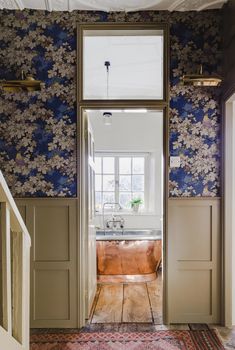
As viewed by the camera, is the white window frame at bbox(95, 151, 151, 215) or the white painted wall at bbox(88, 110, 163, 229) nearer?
the white painted wall at bbox(88, 110, 163, 229)

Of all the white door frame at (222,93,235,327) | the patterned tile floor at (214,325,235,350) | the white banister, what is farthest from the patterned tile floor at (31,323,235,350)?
the white banister

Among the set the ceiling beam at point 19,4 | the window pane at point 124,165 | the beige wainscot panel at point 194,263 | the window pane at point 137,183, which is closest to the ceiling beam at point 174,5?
the ceiling beam at point 19,4

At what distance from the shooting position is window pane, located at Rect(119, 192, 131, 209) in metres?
6.09

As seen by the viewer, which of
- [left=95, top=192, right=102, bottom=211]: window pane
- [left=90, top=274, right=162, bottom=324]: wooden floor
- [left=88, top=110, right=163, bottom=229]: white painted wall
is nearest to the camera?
[left=90, top=274, right=162, bottom=324]: wooden floor

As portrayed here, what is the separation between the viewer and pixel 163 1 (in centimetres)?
302

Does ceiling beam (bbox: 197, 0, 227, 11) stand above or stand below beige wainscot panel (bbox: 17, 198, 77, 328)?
above

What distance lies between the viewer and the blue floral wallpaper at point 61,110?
320 centimetres

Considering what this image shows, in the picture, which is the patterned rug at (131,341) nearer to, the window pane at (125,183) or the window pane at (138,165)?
the window pane at (125,183)

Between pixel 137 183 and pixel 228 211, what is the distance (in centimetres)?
306

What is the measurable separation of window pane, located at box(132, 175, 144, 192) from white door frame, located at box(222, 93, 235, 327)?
301 cm

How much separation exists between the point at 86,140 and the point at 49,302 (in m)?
1.59

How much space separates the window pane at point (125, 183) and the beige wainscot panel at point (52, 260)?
2968mm

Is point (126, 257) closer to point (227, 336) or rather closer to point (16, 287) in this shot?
point (227, 336)

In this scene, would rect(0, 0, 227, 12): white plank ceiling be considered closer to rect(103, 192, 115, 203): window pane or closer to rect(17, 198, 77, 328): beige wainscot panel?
rect(17, 198, 77, 328): beige wainscot panel
